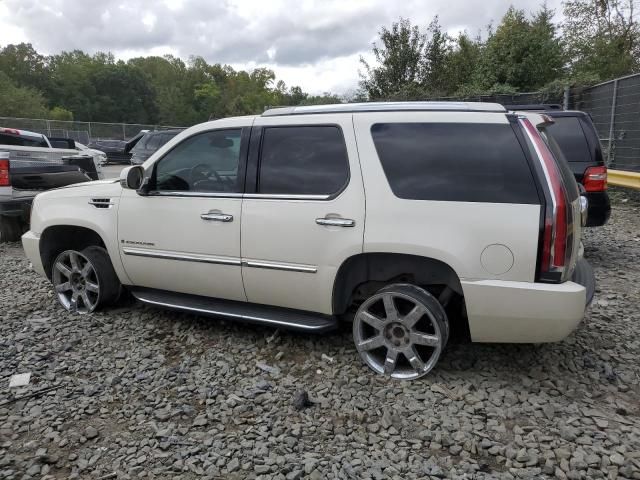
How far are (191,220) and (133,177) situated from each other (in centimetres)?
67

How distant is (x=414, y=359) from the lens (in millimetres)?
3322

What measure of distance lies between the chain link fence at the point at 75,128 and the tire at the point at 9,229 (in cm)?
2124

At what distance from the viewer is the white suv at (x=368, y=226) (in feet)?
9.74

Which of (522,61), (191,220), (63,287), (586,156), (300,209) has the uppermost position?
(522,61)

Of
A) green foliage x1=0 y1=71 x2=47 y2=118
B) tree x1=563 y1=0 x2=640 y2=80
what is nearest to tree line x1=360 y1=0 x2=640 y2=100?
tree x1=563 y1=0 x2=640 y2=80

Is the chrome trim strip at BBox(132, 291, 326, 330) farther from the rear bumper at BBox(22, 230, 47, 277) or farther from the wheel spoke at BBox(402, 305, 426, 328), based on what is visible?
the rear bumper at BBox(22, 230, 47, 277)

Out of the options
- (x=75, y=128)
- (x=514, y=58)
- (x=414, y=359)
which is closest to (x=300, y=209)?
(x=414, y=359)

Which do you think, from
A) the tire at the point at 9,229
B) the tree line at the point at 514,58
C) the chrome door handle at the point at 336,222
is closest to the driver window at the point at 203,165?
the chrome door handle at the point at 336,222

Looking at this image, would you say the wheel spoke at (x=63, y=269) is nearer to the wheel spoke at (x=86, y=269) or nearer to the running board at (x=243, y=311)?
the wheel spoke at (x=86, y=269)

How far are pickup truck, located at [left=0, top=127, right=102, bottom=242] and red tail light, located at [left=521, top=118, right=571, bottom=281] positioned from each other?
7.02 m

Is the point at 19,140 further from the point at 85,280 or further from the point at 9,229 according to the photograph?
the point at 85,280

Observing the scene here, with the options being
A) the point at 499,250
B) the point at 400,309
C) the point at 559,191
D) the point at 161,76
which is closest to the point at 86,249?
the point at 400,309

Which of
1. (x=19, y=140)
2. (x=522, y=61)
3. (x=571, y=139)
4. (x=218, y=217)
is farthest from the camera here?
(x=522, y=61)

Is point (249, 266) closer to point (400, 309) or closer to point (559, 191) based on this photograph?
point (400, 309)
